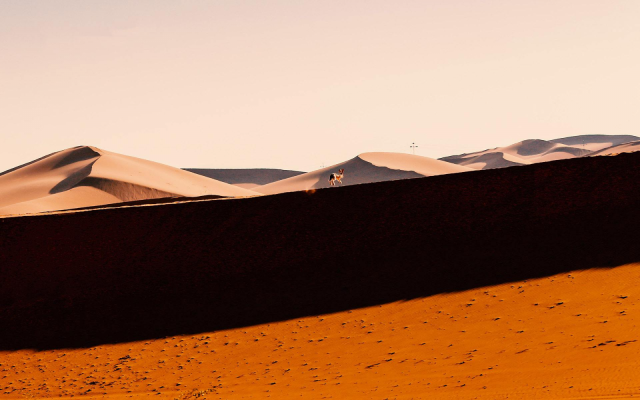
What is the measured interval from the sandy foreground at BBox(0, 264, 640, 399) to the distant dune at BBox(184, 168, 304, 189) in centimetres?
16173

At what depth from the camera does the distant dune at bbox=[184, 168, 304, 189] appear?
586 feet

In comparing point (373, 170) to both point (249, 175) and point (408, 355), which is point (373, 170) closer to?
point (249, 175)

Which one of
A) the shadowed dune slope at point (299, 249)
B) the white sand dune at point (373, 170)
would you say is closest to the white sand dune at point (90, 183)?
the white sand dune at point (373, 170)

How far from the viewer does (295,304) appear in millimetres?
15539

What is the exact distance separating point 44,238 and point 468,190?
12.7 m

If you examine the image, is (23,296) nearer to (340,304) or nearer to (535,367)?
(340,304)

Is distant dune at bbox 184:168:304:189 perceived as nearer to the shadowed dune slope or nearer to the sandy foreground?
the shadowed dune slope

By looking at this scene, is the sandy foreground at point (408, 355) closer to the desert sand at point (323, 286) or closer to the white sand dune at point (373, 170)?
the desert sand at point (323, 286)

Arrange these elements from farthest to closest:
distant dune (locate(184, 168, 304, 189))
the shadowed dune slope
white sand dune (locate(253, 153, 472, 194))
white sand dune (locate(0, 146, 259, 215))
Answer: distant dune (locate(184, 168, 304, 189))
white sand dune (locate(253, 153, 472, 194))
white sand dune (locate(0, 146, 259, 215))
the shadowed dune slope

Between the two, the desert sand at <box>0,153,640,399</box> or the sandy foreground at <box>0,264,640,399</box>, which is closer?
the sandy foreground at <box>0,264,640,399</box>

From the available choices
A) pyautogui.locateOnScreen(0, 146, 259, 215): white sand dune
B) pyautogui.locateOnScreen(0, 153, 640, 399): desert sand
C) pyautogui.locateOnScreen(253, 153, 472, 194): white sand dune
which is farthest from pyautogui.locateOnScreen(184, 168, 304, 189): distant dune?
pyautogui.locateOnScreen(0, 153, 640, 399): desert sand

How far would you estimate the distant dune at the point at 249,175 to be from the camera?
17875 centimetres

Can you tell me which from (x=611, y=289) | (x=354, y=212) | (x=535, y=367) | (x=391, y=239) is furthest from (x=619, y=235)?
(x=535, y=367)

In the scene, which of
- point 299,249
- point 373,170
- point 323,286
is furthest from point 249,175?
point 323,286
